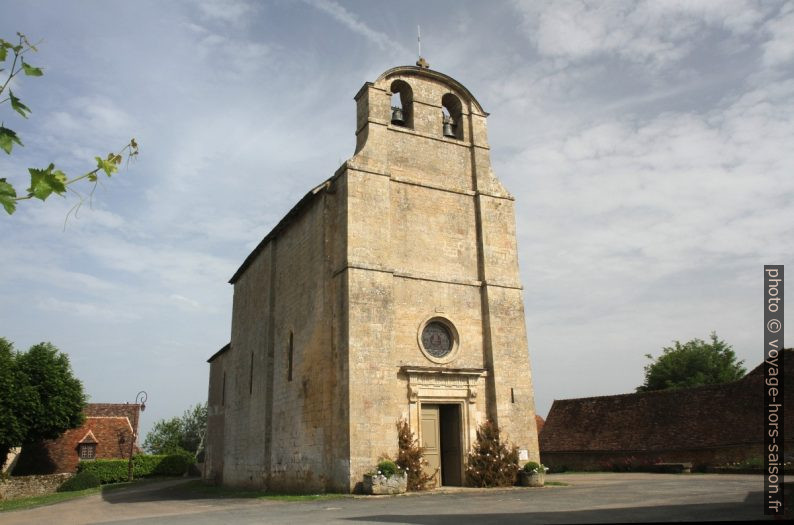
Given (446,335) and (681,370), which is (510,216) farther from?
(681,370)

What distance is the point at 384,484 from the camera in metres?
14.3

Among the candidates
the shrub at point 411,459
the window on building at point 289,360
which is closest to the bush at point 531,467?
the shrub at point 411,459

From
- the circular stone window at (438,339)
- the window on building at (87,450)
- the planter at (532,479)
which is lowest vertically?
the window on building at (87,450)

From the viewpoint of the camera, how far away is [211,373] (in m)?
31.2

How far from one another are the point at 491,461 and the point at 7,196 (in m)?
15.6

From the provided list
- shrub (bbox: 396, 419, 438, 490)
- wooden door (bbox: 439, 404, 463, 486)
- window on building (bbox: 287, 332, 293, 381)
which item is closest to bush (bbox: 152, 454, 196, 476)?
window on building (bbox: 287, 332, 293, 381)

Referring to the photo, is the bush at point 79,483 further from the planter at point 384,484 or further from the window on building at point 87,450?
the planter at point 384,484

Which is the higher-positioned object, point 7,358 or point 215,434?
point 7,358

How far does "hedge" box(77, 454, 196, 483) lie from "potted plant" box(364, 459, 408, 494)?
84.0 feet

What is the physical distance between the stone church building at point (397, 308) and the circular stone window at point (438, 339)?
4cm

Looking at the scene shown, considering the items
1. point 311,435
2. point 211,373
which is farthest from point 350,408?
point 211,373

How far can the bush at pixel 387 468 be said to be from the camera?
1448 cm

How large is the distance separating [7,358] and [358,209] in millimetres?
23792

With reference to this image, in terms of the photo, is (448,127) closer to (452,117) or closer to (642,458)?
(452,117)
